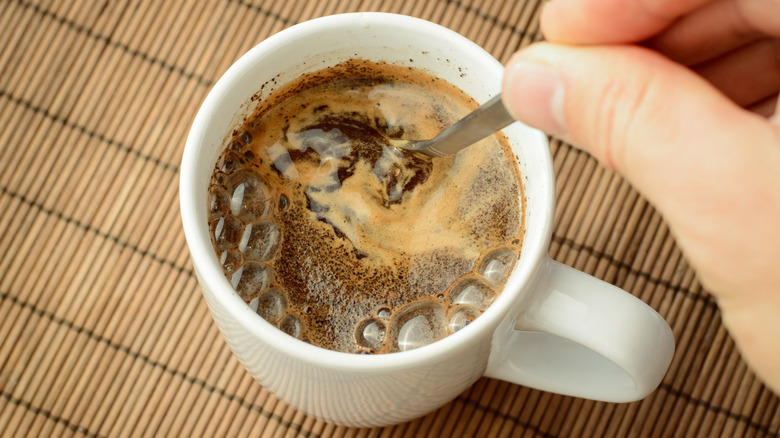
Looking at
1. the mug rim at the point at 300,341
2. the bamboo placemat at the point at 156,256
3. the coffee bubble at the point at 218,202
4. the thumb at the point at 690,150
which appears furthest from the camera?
the bamboo placemat at the point at 156,256

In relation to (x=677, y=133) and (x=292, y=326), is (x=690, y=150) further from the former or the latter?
(x=292, y=326)

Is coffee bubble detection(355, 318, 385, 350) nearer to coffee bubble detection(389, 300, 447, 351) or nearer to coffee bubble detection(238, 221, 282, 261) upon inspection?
coffee bubble detection(389, 300, 447, 351)

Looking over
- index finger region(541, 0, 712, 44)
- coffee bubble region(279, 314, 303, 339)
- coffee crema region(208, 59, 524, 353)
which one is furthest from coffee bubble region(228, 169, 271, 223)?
index finger region(541, 0, 712, 44)

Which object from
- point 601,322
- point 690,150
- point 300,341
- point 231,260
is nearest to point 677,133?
point 690,150

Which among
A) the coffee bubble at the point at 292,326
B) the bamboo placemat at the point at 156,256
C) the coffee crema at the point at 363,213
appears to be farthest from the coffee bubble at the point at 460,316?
the bamboo placemat at the point at 156,256

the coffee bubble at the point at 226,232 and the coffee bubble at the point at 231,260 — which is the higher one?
the coffee bubble at the point at 226,232

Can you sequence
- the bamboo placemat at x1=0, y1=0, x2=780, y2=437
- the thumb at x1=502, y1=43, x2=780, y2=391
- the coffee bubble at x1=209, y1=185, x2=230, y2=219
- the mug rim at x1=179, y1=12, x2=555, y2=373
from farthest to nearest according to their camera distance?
1. the bamboo placemat at x1=0, y1=0, x2=780, y2=437
2. the coffee bubble at x1=209, y1=185, x2=230, y2=219
3. the mug rim at x1=179, y1=12, x2=555, y2=373
4. the thumb at x1=502, y1=43, x2=780, y2=391

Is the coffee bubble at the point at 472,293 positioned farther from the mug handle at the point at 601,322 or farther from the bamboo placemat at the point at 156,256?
the bamboo placemat at the point at 156,256
